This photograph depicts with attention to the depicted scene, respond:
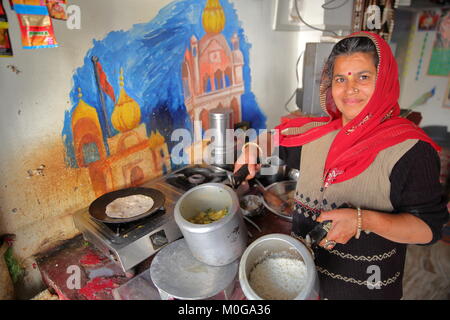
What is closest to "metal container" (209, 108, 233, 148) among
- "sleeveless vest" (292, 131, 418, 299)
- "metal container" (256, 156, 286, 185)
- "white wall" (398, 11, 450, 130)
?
"metal container" (256, 156, 286, 185)

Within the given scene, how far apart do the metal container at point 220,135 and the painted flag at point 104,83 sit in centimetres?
51

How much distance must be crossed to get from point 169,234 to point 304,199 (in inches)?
20.8

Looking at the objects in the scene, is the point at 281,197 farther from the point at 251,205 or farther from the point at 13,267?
the point at 13,267

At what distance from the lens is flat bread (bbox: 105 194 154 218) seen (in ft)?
3.70

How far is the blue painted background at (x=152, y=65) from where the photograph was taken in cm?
119

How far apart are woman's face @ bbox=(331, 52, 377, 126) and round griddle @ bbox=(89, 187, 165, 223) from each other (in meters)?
0.76

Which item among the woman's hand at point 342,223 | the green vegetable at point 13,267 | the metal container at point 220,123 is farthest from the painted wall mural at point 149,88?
the woman's hand at point 342,223

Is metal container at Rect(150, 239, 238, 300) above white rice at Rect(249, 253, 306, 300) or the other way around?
the other way around

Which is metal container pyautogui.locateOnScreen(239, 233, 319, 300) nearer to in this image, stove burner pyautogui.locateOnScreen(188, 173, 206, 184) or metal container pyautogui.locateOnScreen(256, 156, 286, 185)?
stove burner pyautogui.locateOnScreen(188, 173, 206, 184)

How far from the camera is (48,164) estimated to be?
3.71ft

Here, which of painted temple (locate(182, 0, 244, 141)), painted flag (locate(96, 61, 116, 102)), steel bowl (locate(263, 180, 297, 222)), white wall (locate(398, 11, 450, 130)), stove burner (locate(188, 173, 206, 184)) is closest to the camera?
painted flag (locate(96, 61, 116, 102))

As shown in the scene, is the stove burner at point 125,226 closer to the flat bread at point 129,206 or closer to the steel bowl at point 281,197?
the flat bread at point 129,206

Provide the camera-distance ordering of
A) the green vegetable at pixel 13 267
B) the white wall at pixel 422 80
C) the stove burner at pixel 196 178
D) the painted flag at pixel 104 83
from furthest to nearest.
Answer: the white wall at pixel 422 80 < the stove burner at pixel 196 178 < the painted flag at pixel 104 83 < the green vegetable at pixel 13 267

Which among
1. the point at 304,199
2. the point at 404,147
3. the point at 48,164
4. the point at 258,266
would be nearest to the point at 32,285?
the point at 48,164
